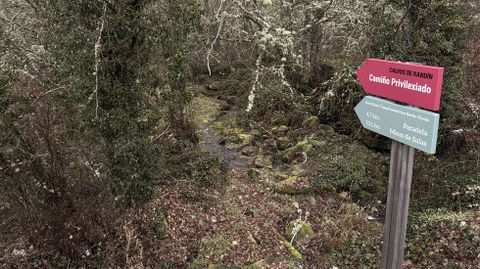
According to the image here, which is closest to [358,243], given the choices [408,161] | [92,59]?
[408,161]

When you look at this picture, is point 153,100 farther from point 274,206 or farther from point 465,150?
point 465,150

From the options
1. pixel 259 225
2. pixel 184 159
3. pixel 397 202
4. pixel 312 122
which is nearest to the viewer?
pixel 397 202

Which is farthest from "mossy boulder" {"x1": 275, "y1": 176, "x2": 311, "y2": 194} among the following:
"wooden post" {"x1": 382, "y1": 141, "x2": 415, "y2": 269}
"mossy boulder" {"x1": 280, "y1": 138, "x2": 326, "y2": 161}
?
"wooden post" {"x1": 382, "y1": 141, "x2": 415, "y2": 269}

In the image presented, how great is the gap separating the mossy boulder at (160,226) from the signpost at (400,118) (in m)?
2.81

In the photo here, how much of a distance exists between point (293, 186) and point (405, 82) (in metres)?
4.02

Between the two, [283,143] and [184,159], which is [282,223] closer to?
[184,159]

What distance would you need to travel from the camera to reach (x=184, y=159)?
7141 millimetres

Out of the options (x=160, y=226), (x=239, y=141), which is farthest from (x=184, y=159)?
(x=239, y=141)

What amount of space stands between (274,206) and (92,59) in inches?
140

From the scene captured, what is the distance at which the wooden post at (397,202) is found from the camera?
3.43 meters

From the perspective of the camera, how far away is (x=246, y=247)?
5.44m

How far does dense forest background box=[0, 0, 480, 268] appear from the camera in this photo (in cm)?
444

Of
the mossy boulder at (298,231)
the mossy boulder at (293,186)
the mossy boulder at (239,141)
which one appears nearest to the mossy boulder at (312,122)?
the mossy boulder at (239,141)

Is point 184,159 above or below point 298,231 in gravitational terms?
above
